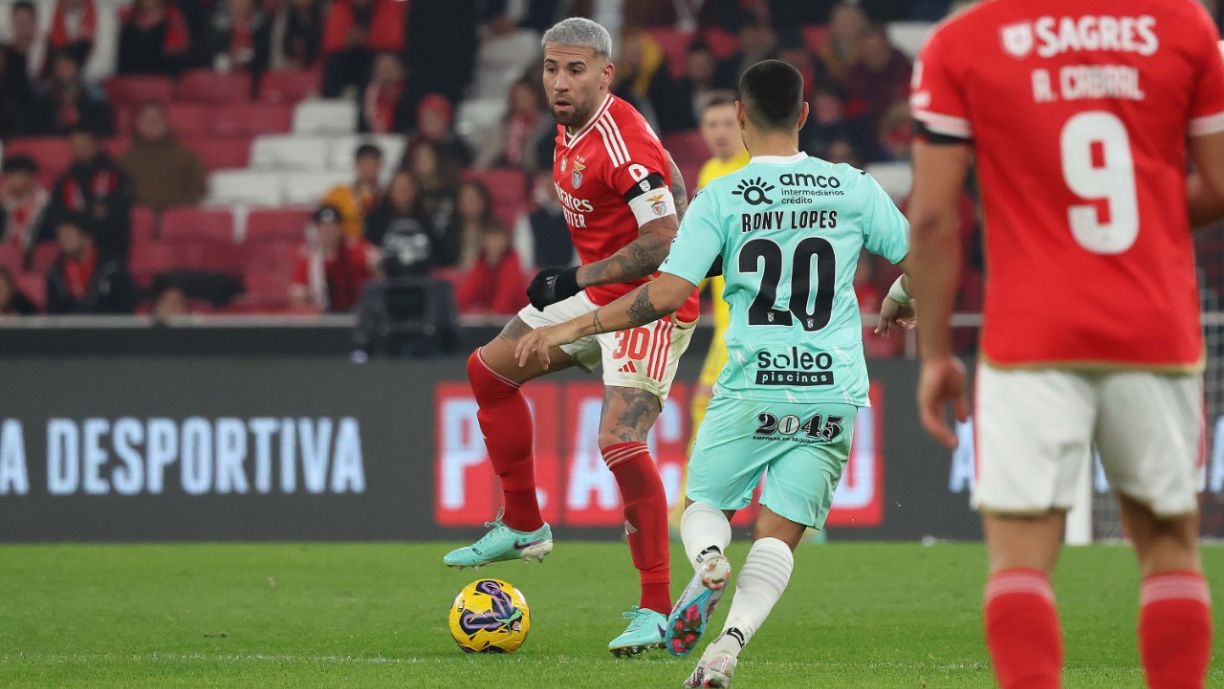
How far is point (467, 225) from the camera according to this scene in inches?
595

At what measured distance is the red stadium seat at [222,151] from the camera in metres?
17.8

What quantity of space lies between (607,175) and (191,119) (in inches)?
477

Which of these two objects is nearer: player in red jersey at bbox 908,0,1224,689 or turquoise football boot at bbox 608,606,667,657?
player in red jersey at bbox 908,0,1224,689

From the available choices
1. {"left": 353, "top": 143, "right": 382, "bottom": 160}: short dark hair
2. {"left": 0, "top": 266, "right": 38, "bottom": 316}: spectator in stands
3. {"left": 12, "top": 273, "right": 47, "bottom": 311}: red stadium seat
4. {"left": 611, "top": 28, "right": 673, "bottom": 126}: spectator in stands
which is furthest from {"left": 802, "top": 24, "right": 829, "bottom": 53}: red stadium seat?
{"left": 0, "top": 266, "right": 38, "bottom": 316}: spectator in stands

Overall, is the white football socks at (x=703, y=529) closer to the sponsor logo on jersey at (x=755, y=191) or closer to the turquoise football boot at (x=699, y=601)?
the turquoise football boot at (x=699, y=601)

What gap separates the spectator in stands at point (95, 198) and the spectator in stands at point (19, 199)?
1.09ft

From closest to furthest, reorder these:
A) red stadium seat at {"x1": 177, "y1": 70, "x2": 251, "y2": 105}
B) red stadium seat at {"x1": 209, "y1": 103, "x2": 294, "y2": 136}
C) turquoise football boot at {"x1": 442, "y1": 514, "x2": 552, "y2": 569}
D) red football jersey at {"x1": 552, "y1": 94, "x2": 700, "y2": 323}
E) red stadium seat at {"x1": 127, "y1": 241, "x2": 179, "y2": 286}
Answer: red football jersey at {"x1": 552, "y1": 94, "x2": 700, "y2": 323}, turquoise football boot at {"x1": 442, "y1": 514, "x2": 552, "y2": 569}, red stadium seat at {"x1": 127, "y1": 241, "x2": 179, "y2": 286}, red stadium seat at {"x1": 209, "y1": 103, "x2": 294, "y2": 136}, red stadium seat at {"x1": 177, "y1": 70, "x2": 251, "y2": 105}

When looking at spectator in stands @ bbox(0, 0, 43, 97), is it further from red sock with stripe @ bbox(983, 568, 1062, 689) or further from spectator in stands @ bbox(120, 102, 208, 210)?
red sock with stripe @ bbox(983, 568, 1062, 689)

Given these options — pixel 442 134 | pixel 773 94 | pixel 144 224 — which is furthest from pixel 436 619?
pixel 144 224

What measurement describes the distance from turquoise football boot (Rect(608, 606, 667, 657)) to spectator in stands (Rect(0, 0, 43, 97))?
507 inches

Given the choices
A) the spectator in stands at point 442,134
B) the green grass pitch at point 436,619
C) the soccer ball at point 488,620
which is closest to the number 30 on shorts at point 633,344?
the soccer ball at point 488,620

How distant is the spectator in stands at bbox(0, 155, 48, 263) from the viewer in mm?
16172

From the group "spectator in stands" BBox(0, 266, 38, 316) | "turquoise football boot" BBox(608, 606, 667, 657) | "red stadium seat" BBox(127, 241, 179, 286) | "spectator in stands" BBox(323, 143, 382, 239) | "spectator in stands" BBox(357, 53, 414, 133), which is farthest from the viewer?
"spectator in stands" BBox(357, 53, 414, 133)

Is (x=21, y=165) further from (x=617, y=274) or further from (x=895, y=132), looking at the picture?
(x=617, y=274)
